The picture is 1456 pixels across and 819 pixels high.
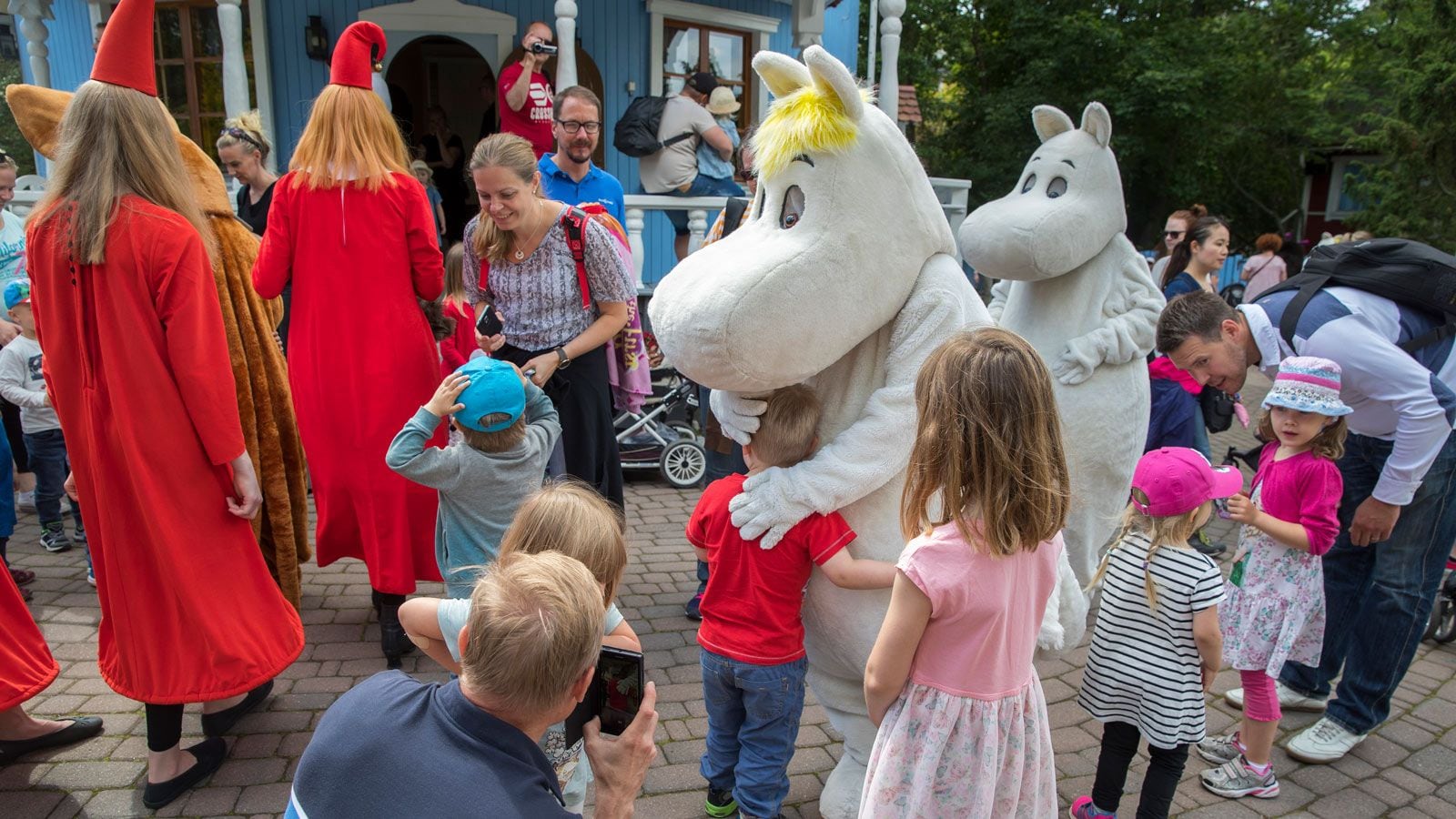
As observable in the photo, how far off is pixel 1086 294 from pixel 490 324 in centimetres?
235

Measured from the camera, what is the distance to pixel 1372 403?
10.3 feet

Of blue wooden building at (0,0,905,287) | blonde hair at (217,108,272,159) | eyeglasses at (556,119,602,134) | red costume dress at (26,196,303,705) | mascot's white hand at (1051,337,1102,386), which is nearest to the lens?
red costume dress at (26,196,303,705)

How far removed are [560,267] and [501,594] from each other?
2.31m

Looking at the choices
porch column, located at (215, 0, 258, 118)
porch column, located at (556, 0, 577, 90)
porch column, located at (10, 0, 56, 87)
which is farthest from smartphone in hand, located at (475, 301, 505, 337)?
porch column, located at (10, 0, 56, 87)

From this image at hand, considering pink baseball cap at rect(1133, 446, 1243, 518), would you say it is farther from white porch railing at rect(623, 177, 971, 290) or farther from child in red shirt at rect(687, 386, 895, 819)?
white porch railing at rect(623, 177, 971, 290)

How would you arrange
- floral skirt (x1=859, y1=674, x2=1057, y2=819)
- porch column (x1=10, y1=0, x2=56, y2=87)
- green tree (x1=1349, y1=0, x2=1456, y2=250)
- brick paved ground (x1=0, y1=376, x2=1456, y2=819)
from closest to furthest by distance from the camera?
floral skirt (x1=859, y1=674, x2=1057, y2=819), brick paved ground (x1=0, y1=376, x2=1456, y2=819), porch column (x1=10, y1=0, x2=56, y2=87), green tree (x1=1349, y1=0, x2=1456, y2=250)

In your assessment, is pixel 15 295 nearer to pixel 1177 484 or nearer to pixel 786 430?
pixel 786 430

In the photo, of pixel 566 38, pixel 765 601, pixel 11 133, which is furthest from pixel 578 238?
pixel 11 133

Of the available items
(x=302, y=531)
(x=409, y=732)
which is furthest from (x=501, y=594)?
(x=302, y=531)

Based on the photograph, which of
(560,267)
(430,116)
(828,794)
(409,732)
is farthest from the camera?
(430,116)

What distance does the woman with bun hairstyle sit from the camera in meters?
3.41

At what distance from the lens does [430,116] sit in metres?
11.2

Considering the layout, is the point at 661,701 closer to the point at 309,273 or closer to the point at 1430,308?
the point at 309,273

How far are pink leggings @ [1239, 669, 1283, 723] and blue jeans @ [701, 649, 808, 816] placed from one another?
5.08ft
